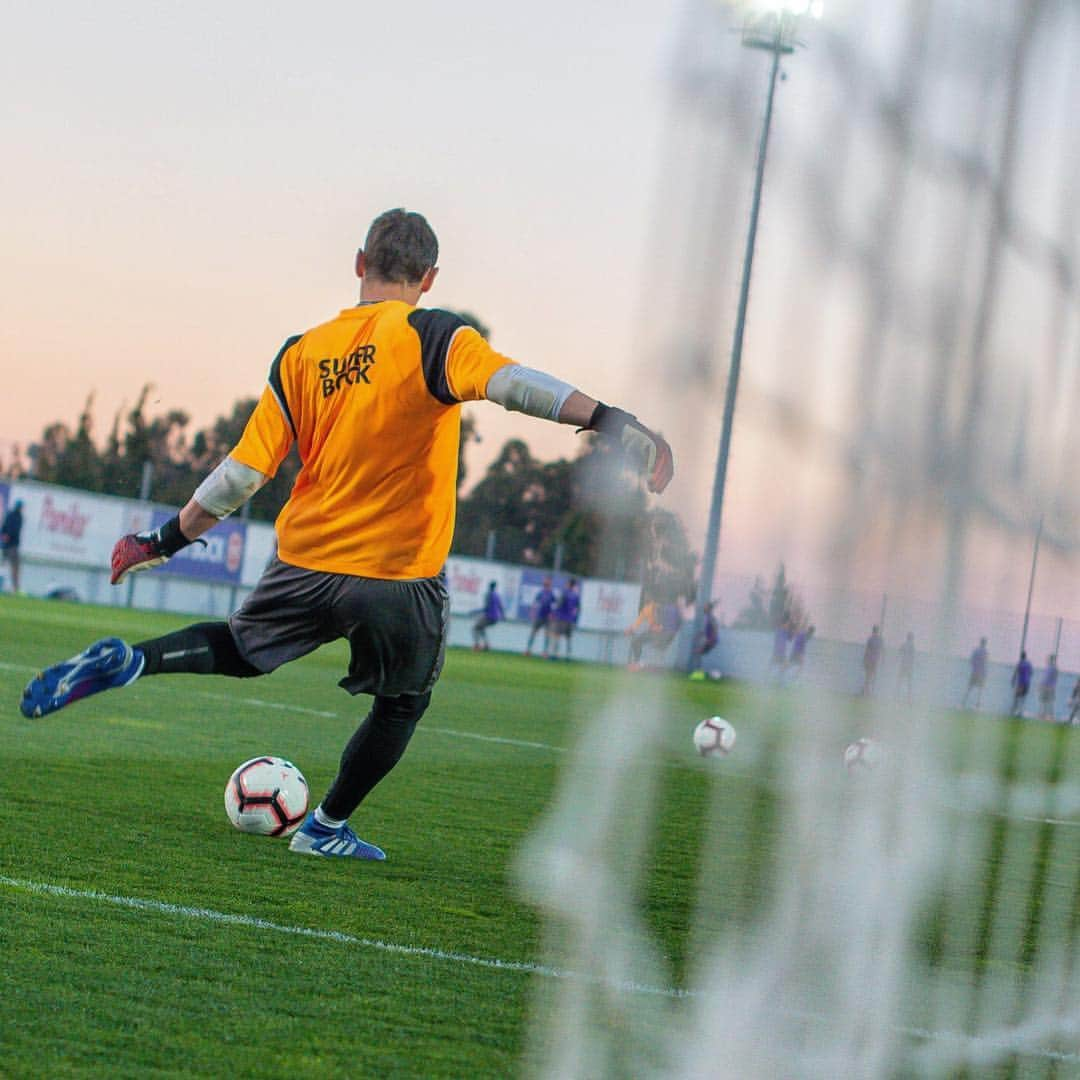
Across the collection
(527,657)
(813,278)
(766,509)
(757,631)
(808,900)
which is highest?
(813,278)

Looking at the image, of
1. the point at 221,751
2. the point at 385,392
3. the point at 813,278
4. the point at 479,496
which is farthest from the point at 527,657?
the point at 479,496

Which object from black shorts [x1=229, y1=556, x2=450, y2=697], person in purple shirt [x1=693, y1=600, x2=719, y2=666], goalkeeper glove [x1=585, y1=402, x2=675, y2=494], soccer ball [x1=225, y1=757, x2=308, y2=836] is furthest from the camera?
soccer ball [x1=225, y1=757, x2=308, y2=836]

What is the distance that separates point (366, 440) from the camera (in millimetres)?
4855

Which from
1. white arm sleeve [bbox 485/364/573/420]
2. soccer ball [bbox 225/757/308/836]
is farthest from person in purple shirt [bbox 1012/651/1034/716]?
soccer ball [bbox 225/757/308/836]

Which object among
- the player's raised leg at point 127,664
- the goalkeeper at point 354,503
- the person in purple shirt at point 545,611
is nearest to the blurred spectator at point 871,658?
the goalkeeper at point 354,503

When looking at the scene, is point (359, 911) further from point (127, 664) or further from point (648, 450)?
point (648, 450)

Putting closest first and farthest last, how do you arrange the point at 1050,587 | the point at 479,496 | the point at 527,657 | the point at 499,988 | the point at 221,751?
the point at 1050,587, the point at 499,988, the point at 221,751, the point at 527,657, the point at 479,496

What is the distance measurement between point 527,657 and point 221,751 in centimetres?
2541

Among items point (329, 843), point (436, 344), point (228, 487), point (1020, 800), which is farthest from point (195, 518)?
point (1020, 800)

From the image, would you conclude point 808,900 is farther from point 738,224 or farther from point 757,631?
point 738,224

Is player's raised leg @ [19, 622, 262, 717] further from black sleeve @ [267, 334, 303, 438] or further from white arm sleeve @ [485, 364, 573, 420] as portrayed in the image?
white arm sleeve @ [485, 364, 573, 420]

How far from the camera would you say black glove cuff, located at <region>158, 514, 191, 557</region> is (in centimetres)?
515

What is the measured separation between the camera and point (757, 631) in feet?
8.05

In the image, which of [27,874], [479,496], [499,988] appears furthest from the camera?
[479,496]
